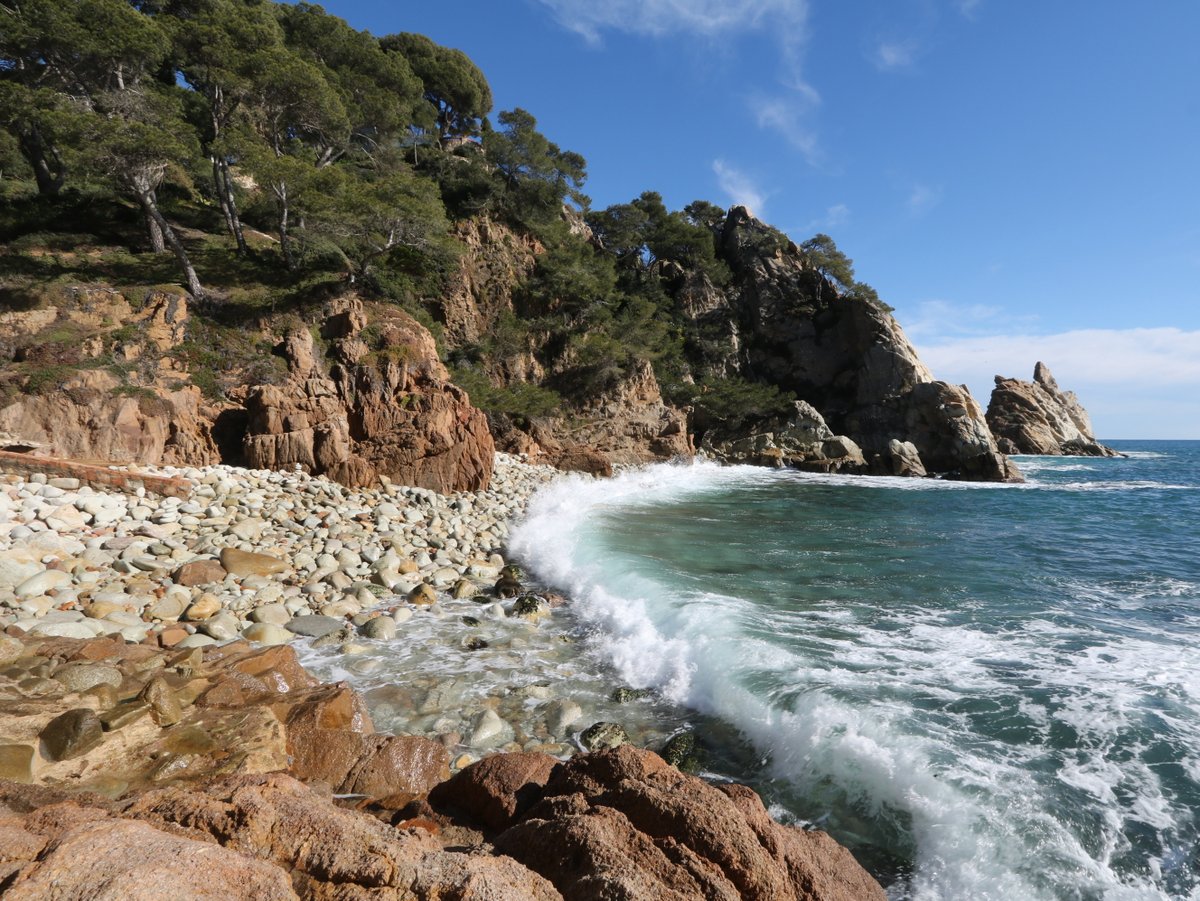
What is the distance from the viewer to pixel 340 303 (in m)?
22.1

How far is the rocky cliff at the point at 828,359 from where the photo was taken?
137 ft

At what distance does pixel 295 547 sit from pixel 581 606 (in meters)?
5.49

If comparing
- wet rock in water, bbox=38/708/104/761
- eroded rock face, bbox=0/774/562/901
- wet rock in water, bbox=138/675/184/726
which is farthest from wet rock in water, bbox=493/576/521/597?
eroded rock face, bbox=0/774/562/901

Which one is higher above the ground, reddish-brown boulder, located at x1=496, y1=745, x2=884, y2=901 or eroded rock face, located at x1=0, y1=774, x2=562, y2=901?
eroded rock face, located at x1=0, y1=774, x2=562, y2=901

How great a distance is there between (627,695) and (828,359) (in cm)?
5285

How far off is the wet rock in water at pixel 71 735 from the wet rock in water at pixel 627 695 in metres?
4.49

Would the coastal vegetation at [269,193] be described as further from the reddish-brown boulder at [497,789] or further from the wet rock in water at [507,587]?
the reddish-brown boulder at [497,789]

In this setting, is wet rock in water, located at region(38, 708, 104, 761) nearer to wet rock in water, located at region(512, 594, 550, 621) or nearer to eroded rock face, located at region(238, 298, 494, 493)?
wet rock in water, located at region(512, 594, 550, 621)

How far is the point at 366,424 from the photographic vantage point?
16156 mm

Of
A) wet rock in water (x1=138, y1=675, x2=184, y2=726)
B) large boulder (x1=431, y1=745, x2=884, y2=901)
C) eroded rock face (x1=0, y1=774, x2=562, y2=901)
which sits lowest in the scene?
wet rock in water (x1=138, y1=675, x2=184, y2=726)

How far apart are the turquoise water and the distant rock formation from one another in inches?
2295

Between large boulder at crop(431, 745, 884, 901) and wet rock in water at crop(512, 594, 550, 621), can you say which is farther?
wet rock in water at crop(512, 594, 550, 621)

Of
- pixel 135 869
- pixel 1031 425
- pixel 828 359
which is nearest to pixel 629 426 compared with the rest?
pixel 828 359

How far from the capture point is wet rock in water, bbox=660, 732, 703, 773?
5.05 meters
